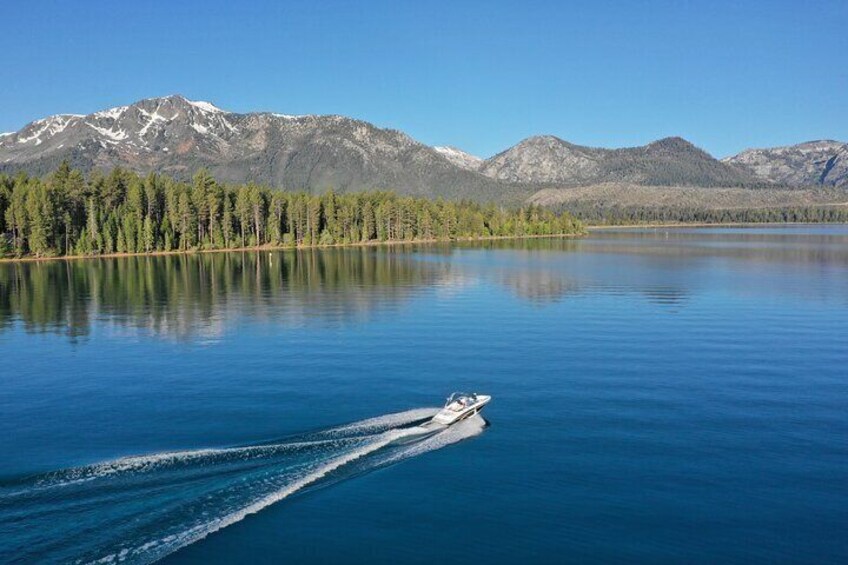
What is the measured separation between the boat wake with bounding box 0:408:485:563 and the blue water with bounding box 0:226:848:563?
111 mm

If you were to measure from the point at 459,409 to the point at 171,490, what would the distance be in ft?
53.8

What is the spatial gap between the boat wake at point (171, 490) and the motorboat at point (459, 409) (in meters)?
0.66

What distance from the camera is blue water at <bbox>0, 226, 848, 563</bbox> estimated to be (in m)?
26.1

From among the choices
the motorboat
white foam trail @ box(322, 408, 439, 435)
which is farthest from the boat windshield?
white foam trail @ box(322, 408, 439, 435)

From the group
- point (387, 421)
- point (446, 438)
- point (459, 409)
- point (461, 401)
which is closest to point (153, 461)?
point (387, 421)

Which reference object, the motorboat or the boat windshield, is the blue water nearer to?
the motorboat

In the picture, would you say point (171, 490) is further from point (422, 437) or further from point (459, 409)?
point (459, 409)

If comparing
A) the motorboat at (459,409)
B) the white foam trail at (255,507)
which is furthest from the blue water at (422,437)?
the motorboat at (459,409)

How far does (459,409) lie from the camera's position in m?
38.8

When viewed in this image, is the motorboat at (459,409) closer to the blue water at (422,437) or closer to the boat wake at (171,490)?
the boat wake at (171,490)

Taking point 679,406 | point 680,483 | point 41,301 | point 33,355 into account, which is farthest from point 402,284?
point 680,483

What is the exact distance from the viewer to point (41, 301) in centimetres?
9806

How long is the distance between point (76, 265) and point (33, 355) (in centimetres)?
11441

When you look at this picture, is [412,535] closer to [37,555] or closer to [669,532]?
[669,532]
